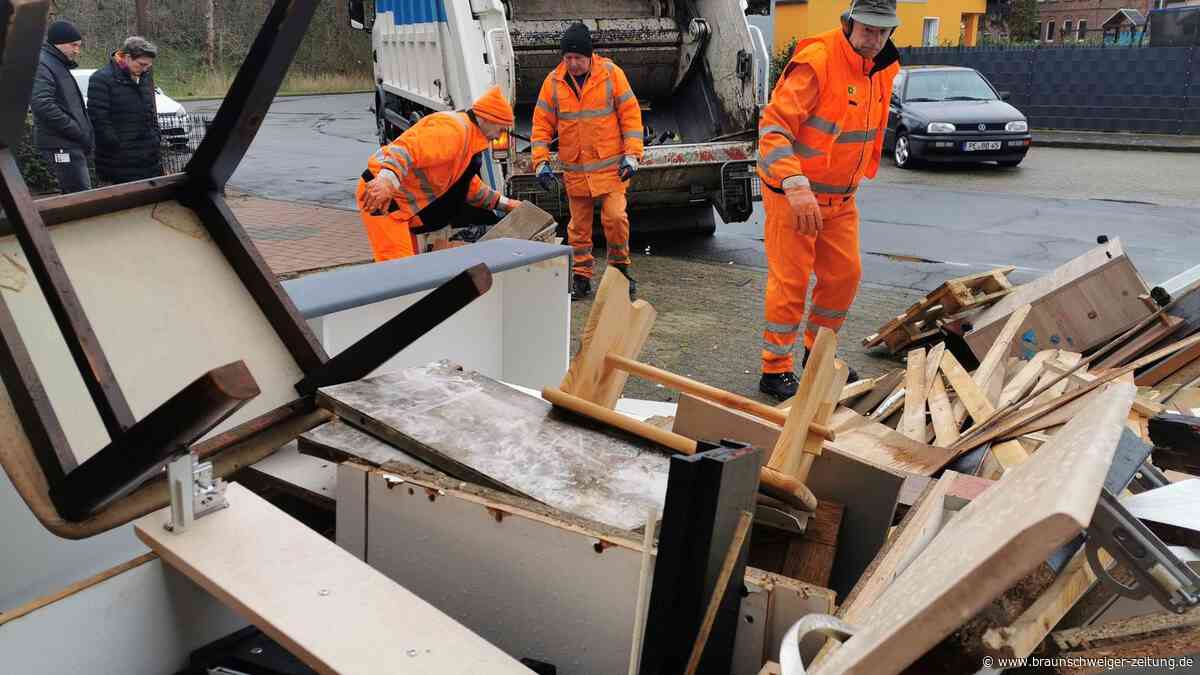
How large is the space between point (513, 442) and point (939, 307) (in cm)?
397

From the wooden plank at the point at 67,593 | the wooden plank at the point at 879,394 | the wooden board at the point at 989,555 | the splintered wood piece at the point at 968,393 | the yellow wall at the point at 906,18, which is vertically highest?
the yellow wall at the point at 906,18

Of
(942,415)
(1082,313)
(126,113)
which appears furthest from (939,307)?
(126,113)

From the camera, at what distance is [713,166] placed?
7891 mm

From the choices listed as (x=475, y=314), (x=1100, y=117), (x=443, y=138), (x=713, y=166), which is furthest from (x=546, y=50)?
(x=1100, y=117)

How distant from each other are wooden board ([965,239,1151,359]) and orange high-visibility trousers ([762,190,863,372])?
64 centimetres

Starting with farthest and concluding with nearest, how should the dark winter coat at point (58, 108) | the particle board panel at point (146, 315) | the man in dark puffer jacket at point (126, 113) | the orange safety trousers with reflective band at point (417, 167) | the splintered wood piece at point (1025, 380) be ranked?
the man in dark puffer jacket at point (126, 113), the dark winter coat at point (58, 108), the orange safety trousers with reflective band at point (417, 167), the splintered wood piece at point (1025, 380), the particle board panel at point (146, 315)

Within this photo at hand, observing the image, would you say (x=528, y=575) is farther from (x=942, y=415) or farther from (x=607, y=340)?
(x=942, y=415)

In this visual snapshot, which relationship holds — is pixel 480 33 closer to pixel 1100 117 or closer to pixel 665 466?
pixel 665 466

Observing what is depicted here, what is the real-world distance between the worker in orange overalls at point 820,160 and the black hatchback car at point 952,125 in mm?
9657

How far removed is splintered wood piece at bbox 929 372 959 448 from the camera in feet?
11.5

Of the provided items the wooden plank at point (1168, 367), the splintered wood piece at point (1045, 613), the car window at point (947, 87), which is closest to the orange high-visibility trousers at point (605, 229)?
the wooden plank at point (1168, 367)

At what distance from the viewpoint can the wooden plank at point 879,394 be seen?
4.19 m

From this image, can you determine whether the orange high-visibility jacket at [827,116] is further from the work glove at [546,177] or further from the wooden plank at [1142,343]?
the work glove at [546,177]

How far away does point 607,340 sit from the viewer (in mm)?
2422
